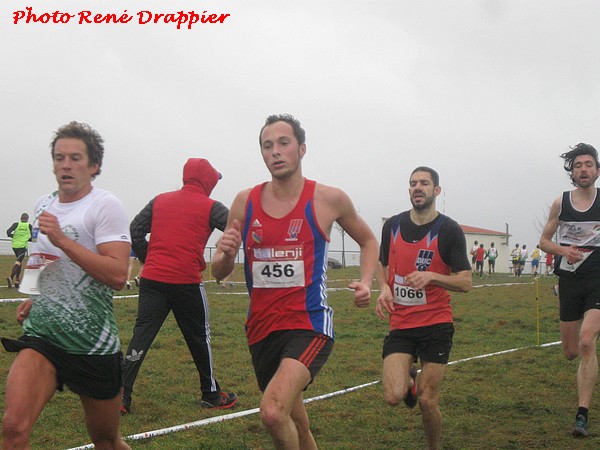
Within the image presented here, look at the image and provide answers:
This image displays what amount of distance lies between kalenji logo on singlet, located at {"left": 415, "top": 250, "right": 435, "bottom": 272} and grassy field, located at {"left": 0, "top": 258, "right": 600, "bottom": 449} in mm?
1471

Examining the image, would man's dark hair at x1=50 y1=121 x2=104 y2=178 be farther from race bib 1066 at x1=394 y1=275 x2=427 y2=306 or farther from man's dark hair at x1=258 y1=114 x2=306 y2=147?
race bib 1066 at x1=394 y1=275 x2=427 y2=306

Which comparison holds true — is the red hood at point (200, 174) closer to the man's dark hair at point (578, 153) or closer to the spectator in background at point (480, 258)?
the man's dark hair at point (578, 153)

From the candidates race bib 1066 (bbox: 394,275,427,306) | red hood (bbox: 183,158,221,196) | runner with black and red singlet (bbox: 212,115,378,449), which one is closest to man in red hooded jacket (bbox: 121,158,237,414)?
red hood (bbox: 183,158,221,196)

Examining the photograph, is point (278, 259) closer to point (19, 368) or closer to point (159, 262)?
point (19, 368)

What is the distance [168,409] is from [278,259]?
130 inches

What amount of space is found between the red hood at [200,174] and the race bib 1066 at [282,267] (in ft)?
9.62

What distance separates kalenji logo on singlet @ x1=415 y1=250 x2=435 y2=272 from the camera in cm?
587

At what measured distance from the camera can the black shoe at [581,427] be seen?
248 inches

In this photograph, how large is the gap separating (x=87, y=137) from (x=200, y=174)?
3.03 metres

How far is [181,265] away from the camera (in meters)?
7.04

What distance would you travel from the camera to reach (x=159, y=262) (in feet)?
23.2

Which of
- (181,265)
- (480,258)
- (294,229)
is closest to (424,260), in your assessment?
(294,229)

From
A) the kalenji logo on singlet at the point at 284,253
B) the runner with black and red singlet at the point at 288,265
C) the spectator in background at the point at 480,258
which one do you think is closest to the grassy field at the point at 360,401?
the runner with black and red singlet at the point at 288,265

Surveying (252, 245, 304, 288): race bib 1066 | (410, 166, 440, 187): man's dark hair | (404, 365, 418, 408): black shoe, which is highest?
(410, 166, 440, 187): man's dark hair
